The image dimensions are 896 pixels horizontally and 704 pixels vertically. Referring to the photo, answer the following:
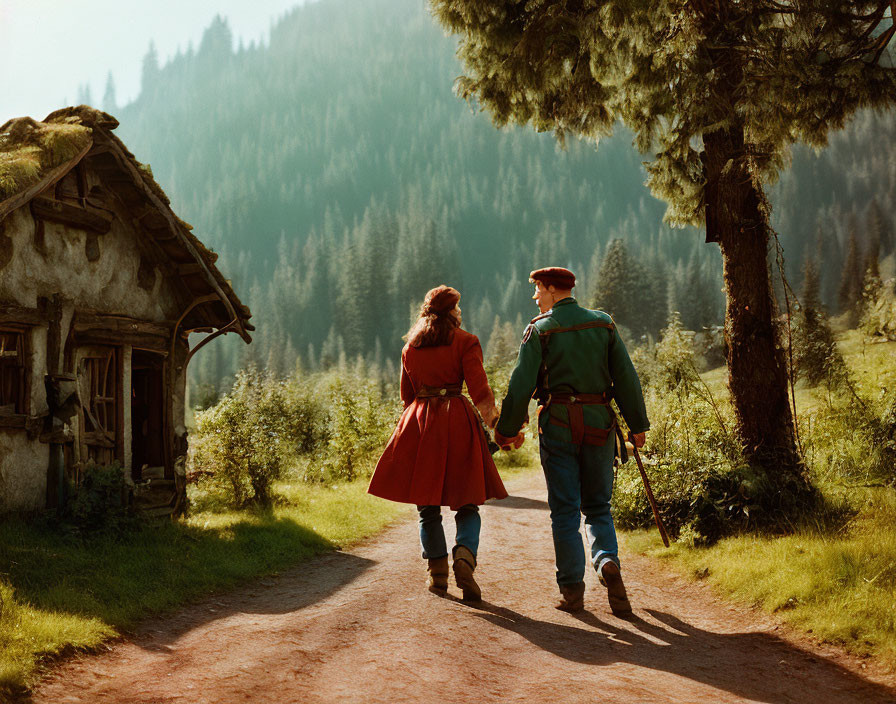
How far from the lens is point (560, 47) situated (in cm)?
721

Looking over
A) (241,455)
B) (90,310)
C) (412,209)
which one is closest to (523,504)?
(241,455)

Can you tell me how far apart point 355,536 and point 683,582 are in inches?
182

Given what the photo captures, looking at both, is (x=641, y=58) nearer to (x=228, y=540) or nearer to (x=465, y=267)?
(x=228, y=540)

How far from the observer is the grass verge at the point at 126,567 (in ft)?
14.3

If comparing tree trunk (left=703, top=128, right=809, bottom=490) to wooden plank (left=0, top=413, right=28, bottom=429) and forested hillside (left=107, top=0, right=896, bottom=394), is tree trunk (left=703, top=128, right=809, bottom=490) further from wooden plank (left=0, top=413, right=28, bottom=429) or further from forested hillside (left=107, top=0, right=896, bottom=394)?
forested hillside (left=107, top=0, right=896, bottom=394)

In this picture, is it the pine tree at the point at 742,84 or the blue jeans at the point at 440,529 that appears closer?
the blue jeans at the point at 440,529

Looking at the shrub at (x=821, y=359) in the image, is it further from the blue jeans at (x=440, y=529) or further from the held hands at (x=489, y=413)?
the blue jeans at (x=440, y=529)

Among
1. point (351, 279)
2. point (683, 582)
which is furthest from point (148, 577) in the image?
point (351, 279)

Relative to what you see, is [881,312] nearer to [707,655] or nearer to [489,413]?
[489,413]

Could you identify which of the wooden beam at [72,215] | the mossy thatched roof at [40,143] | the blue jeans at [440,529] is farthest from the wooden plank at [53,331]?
the blue jeans at [440,529]

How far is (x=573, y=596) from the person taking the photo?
489 centimetres

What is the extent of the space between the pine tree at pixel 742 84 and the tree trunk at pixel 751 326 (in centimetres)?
1

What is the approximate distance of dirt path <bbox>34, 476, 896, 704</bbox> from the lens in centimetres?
337

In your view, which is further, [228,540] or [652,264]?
[652,264]
